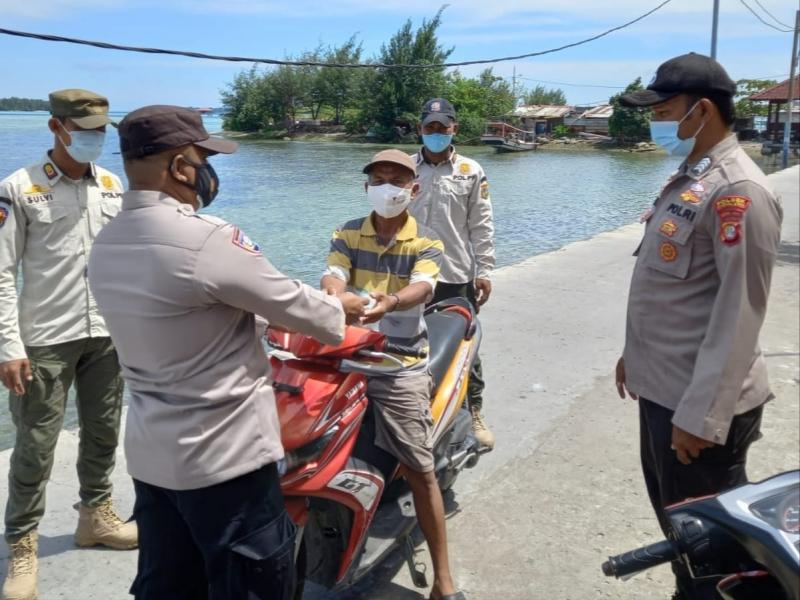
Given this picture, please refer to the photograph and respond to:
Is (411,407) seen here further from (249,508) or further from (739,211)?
(739,211)

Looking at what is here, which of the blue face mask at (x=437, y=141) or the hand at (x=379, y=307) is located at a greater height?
the blue face mask at (x=437, y=141)

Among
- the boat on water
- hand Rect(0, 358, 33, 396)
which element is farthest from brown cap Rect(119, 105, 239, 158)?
the boat on water

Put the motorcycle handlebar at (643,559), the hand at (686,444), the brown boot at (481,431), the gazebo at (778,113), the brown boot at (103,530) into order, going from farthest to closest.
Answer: the gazebo at (778,113), the brown boot at (481,431), the brown boot at (103,530), the hand at (686,444), the motorcycle handlebar at (643,559)

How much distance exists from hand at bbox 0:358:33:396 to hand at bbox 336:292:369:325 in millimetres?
1322

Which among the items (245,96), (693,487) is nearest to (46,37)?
(693,487)

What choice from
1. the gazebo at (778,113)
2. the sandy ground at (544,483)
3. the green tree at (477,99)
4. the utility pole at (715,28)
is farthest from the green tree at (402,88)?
the sandy ground at (544,483)

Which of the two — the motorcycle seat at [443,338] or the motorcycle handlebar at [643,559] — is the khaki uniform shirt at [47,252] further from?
the motorcycle handlebar at [643,559]

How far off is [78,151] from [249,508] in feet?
5.88

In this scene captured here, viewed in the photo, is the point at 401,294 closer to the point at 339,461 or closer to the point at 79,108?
the point at 339,461

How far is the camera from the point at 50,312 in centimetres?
312

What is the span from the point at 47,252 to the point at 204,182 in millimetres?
1325

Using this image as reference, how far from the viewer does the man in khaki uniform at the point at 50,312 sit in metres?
2.98

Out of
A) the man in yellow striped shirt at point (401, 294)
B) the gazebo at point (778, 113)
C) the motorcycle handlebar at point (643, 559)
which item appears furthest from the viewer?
the gazebo at point (778, 113)

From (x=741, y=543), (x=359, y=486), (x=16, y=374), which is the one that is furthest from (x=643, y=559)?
(x=16, y=374)
